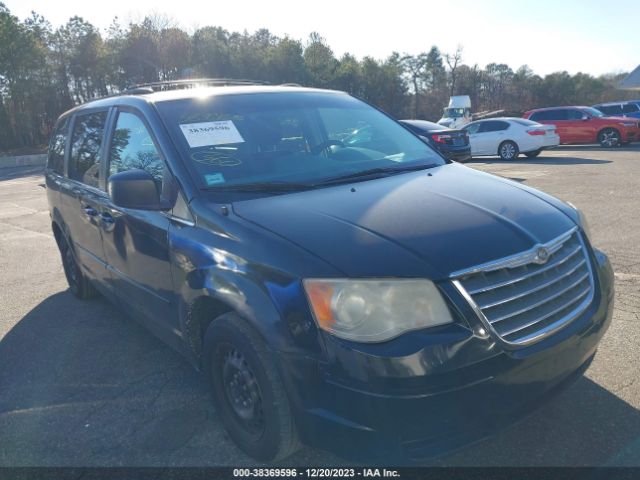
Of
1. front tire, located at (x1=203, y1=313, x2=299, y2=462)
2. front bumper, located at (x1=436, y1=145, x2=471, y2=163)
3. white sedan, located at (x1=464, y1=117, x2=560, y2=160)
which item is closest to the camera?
front tire, located at (x1=203, y1=313, x2=299, y2=462)

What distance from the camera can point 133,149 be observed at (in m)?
3.45

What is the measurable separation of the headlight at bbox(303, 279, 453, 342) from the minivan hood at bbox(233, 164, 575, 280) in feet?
0.18

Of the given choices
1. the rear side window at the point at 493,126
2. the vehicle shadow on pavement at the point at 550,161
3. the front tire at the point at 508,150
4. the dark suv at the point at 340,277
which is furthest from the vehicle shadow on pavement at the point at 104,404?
the rear side window at the point at 493,126

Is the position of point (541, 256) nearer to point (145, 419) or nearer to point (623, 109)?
point (145, 419)

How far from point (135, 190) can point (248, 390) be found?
122 cm

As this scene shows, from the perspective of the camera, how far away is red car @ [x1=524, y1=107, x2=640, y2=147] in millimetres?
19219

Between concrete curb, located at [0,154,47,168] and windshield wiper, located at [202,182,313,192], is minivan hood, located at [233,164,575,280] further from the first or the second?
concrete curb, located at [0,154,47,168]

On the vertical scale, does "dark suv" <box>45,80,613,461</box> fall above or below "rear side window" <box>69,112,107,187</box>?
below

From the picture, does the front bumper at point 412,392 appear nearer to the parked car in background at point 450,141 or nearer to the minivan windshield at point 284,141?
the minivan windshield at point 284,141

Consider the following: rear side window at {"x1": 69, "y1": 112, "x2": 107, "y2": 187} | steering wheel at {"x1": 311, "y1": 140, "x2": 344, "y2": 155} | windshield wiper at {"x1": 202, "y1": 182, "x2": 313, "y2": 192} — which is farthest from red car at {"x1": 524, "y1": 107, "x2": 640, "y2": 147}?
windshield wiper at {"x1": 202, "y1": 182, "x2": 313, "y2": 192}

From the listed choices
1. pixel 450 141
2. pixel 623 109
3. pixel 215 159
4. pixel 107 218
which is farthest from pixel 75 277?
pixel 623 109

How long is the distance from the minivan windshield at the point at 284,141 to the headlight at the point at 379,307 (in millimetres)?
1044

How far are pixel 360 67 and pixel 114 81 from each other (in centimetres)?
2852

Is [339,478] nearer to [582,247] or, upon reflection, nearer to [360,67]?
[582,247]
